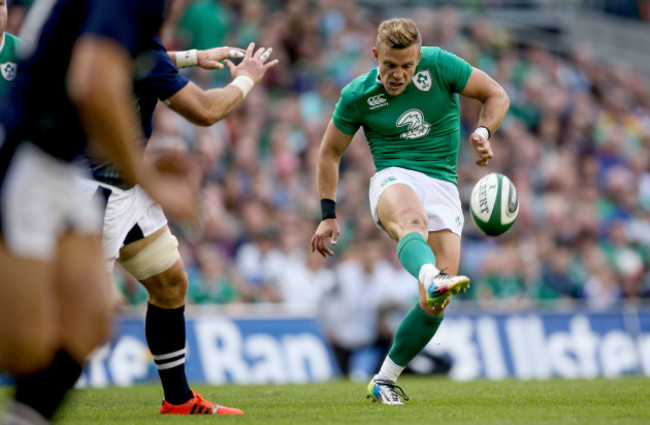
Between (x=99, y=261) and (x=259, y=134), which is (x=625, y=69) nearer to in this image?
(x=259, y=134)

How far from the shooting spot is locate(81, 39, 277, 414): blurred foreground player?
18.6 feet

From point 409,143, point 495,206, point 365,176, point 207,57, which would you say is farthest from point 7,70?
point 365,176

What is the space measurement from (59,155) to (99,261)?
44 centimetres

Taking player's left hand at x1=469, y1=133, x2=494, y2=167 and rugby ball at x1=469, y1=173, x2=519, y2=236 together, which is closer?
player's left hand at x1=469, y1=133, x2=494, y2=167

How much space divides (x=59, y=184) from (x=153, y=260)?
2.47m

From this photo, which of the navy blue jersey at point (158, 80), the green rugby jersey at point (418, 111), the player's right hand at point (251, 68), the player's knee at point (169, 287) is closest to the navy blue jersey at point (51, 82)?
the navy blue jersey at point (158, 80)

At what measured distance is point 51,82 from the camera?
12.8 ft

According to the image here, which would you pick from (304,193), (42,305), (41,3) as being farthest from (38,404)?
(304,193)

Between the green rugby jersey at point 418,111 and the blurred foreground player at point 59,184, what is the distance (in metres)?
3.48

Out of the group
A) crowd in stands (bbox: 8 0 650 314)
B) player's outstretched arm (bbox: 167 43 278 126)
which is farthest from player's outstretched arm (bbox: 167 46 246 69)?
crowd in stands (bbox: 8 0 650 314)

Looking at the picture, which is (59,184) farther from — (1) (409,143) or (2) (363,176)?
(2) (363,176)

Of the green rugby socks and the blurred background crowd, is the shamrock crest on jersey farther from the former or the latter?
the blurred background crowd

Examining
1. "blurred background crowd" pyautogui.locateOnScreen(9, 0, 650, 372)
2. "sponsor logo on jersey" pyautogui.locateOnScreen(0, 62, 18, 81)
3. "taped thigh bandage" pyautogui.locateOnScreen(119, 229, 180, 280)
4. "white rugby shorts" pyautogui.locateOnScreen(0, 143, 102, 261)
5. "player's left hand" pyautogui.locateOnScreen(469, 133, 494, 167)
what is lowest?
"blurred background crowd" pyautogui.locateOnScreen(9, 0, 650, 372)

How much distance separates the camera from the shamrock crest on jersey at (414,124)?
740cm
